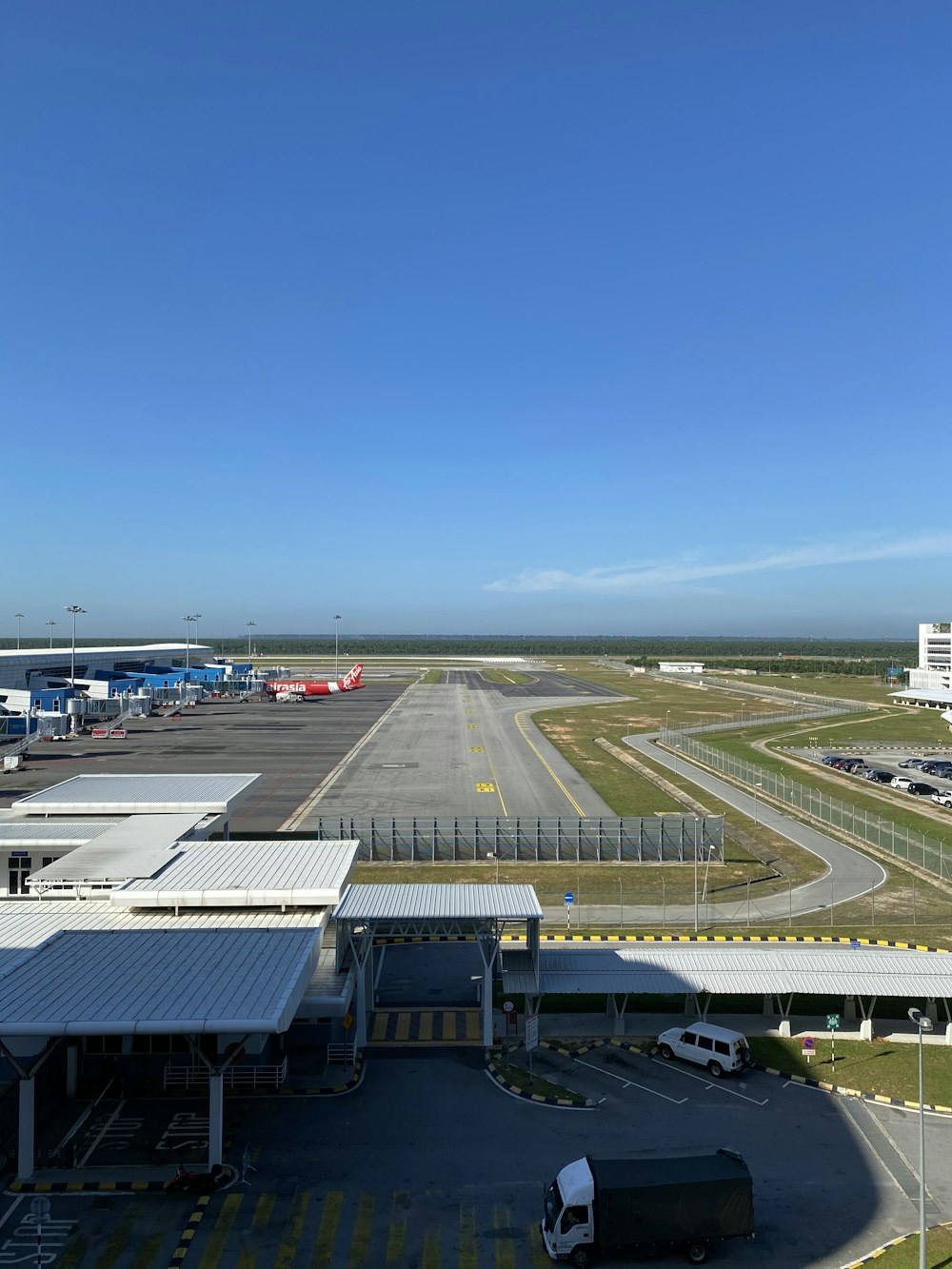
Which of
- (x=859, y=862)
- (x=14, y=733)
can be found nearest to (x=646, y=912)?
(x=859, y=862)

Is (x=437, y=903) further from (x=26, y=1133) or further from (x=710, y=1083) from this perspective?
(x=26, y=1133)

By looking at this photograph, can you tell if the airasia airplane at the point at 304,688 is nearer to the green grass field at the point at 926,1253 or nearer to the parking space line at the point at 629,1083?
the parking space line at the point at 629,1083

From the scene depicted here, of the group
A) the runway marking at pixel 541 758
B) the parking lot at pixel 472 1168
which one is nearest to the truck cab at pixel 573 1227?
the parking lot at pixel 472 1168

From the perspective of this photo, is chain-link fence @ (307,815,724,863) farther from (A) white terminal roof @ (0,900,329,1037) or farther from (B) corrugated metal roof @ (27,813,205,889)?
(A) white terminal roof @ (0,900,329,1037)

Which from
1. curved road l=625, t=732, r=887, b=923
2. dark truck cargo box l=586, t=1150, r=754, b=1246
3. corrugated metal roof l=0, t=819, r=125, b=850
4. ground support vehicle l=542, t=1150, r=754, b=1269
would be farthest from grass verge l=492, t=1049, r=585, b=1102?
corrugated metal roof l=0, t=819, r=125, b=850

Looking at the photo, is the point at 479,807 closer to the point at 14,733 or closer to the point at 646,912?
the point at 646,912

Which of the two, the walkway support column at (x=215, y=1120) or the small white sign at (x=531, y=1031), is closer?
the walkway support column at (x=215, y=1120)

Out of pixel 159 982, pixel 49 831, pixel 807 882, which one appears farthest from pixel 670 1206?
pixel 807 882
